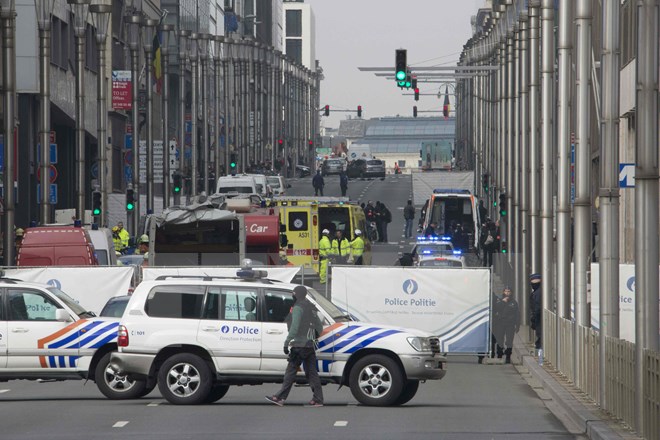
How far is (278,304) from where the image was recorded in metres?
21.1

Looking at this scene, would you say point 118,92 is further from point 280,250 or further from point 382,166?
point 382,166

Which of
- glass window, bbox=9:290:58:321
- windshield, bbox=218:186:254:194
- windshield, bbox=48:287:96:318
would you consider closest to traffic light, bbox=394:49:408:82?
windshield, bbox=218:186:254:194

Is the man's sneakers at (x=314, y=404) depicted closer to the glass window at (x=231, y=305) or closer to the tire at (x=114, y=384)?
the glass window at (x=231, y=305)

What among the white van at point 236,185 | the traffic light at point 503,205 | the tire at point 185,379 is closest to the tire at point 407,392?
the tire at point 185,379

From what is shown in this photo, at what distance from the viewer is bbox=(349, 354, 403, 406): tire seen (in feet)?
68.9

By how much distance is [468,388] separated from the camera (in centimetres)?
2552

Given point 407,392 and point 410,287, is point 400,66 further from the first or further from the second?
point 407,392

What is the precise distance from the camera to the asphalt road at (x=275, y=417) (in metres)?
17.4

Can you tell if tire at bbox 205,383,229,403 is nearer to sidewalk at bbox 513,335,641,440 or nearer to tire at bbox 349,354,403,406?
tire at bbox 349,354,403,406

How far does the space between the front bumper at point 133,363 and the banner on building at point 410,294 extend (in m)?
9.99

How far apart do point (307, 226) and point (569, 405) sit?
30.4 metres

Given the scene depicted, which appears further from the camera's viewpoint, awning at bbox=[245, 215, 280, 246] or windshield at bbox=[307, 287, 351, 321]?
awning at bbox=[245, 215, 280, 246]

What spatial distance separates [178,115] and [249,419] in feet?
364

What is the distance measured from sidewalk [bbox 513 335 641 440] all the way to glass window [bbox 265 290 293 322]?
146 inches
